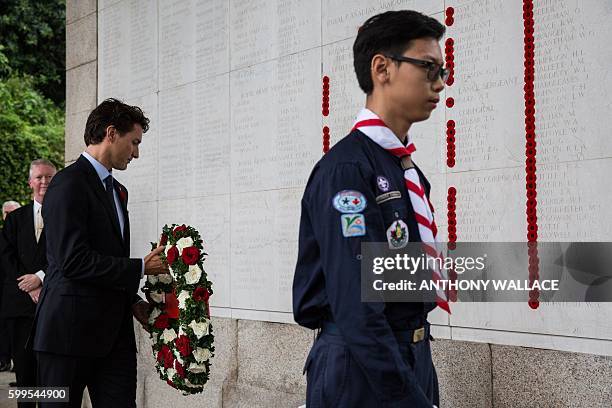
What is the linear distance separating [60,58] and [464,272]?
1942cm

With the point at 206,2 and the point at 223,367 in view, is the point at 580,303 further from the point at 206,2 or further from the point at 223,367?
the point at 206,2

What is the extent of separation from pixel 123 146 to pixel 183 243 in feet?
2.02

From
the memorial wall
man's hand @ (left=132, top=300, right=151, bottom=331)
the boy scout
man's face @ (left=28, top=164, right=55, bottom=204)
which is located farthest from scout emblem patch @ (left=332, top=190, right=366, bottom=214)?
man's face @ (left=28, top=164, right=55, bottom=204)

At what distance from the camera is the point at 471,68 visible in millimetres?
4402

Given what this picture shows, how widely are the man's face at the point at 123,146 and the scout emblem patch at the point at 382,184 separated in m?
→ 2.35

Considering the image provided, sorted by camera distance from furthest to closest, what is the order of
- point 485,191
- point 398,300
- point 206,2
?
point 206,2
point 485,191
point 398,300

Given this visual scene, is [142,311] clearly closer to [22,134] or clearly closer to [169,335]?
[169,335]

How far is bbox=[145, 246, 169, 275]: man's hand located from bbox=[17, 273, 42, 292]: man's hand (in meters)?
2.25

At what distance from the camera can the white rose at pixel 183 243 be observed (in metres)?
4.39

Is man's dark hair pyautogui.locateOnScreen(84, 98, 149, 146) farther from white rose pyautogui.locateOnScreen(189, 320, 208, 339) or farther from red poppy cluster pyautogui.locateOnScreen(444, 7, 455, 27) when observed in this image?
red poppy cluster pyautogui.locateOnScreen(444, 7, 455, 27)

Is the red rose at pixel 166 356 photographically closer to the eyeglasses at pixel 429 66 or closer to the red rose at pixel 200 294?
the red rose at pixel 200 294

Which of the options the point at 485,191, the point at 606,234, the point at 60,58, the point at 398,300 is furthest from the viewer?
the point at 60,58

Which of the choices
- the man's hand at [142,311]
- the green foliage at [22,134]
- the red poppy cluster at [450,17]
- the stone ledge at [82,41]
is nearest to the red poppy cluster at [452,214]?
the red poppy cluster at [450,17]

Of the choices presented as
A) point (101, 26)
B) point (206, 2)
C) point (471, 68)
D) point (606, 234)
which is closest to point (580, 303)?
point (606, 234)
